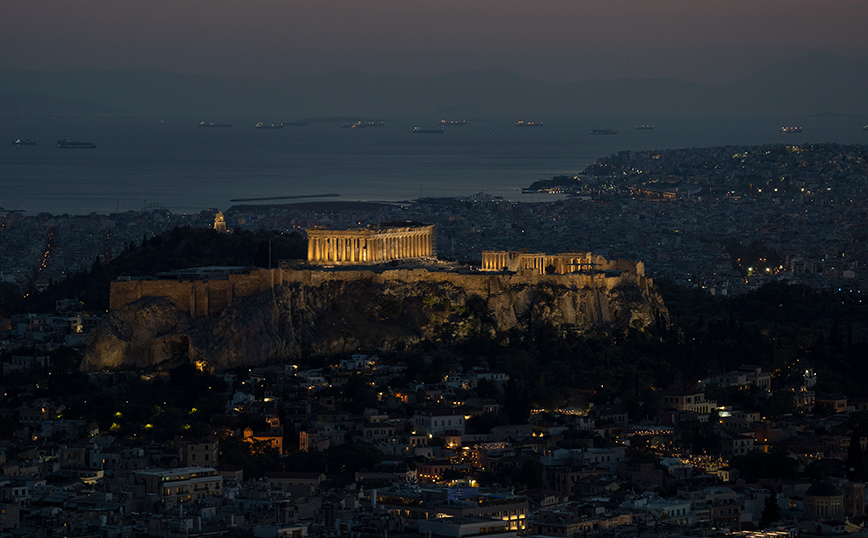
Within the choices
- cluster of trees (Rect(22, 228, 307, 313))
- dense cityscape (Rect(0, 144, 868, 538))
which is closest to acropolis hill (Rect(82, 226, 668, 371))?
dense cityscape (Rect(0, 144, 868, 538))

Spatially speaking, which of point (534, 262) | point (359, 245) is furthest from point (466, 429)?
point (534, 262)

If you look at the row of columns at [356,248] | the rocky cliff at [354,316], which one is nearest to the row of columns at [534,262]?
the rocky cliff at [354,316]

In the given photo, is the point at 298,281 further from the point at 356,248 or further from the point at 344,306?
the point at 356,248

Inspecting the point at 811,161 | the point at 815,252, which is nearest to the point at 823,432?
the point at 815,252

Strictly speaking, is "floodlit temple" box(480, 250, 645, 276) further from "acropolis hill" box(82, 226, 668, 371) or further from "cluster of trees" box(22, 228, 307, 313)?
"cluster of trees" box(22, 228, 307, 313)

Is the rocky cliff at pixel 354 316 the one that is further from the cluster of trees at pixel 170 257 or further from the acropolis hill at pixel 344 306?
the cluster of trees at pixel 170 257

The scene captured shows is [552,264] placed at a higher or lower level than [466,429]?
higher
